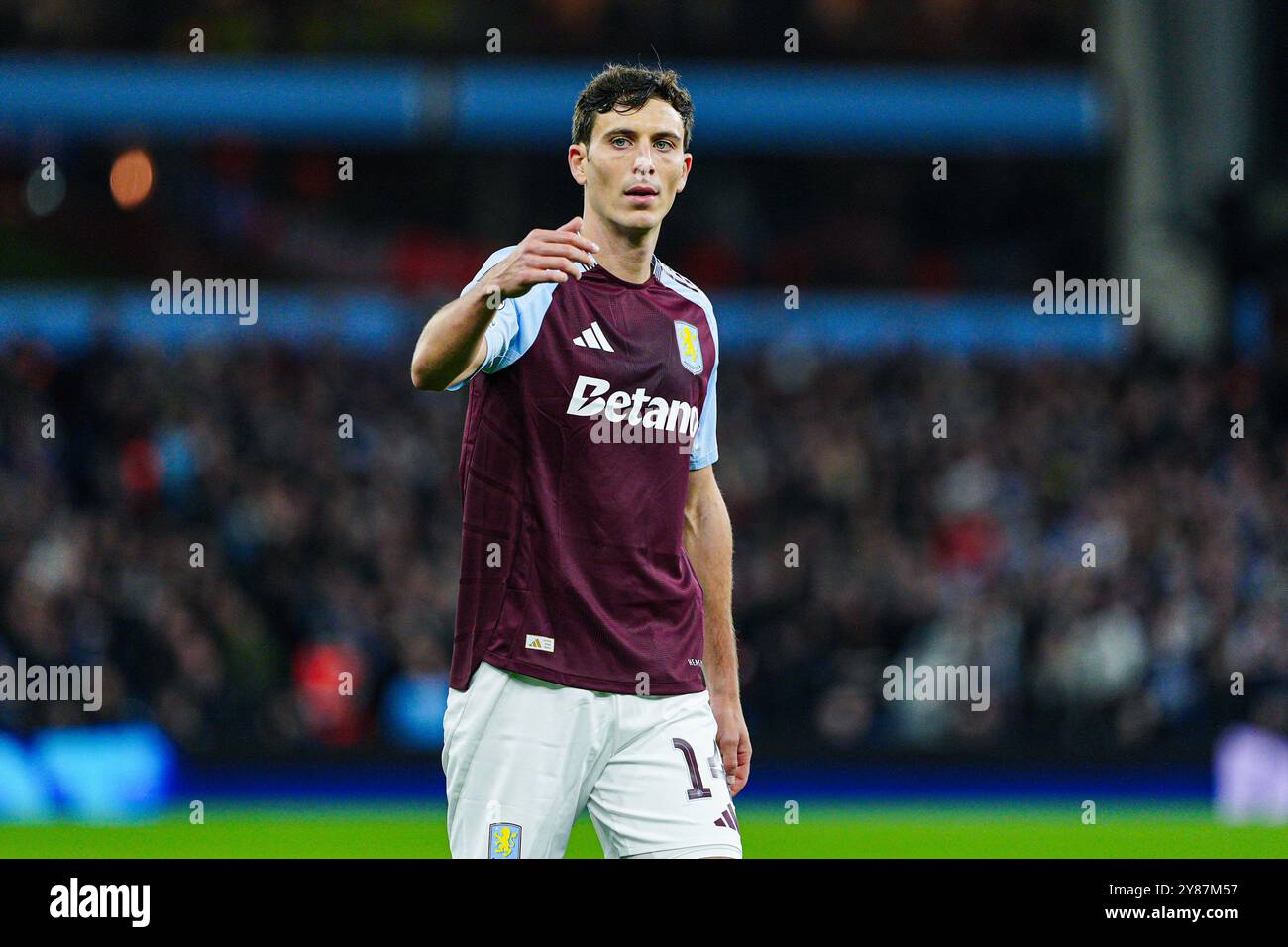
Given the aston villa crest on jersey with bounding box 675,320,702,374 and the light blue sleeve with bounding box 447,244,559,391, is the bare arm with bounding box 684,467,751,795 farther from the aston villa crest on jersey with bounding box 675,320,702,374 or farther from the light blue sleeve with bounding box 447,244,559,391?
the light blue sleeve with bounding box 447,244,559,391

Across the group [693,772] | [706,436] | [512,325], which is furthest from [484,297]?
[693,772]

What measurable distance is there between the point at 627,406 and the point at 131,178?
19.6 meters

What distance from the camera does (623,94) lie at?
5.10 meters

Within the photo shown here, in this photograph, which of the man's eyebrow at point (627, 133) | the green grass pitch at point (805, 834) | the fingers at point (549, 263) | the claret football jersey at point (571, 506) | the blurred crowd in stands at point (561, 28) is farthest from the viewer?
Result: the blurred crowd in stands at point (561, 28)

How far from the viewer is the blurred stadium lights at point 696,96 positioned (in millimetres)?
21875

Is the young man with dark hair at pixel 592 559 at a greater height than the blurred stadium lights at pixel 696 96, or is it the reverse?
the blurred stadium lights at pixel 696 96

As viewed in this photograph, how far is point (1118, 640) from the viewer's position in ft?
47.1

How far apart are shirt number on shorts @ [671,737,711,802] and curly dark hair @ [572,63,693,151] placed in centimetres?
166

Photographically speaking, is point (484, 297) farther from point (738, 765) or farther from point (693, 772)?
point (738, 765)

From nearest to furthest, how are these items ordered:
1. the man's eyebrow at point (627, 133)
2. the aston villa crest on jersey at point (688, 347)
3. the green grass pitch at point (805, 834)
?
the man's eyebrow at point (627, 133), the aston villa crest on jersey at point (688, 347), the green grass pitch at point (805, 834)

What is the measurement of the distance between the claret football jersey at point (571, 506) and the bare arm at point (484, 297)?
0.84 ft

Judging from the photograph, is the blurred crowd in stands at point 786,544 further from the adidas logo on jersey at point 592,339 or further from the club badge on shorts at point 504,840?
the adidas logo on jersey at point 592,339

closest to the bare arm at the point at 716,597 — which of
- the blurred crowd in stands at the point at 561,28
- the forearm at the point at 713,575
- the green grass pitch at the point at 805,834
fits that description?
the forearm at the point at 713,575
